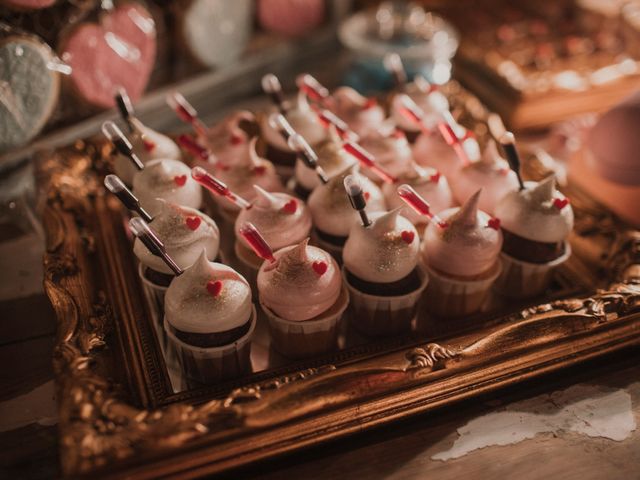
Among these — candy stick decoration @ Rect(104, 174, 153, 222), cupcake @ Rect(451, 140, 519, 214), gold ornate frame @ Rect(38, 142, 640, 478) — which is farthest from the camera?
cupcake @ Rect(451, 140, 519, 214)

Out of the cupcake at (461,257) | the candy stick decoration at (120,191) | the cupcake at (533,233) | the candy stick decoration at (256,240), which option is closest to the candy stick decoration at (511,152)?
the cupcake at (533,233)

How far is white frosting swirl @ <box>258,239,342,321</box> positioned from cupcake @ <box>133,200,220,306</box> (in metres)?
0.19

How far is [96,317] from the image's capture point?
142 centimetres

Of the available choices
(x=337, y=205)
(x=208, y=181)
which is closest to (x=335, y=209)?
(x=337, y=205)

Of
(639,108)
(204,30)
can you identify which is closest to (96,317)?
(204,30)

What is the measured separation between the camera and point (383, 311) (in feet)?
4.90

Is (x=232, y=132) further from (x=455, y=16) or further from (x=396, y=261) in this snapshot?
(x=455, y=16)

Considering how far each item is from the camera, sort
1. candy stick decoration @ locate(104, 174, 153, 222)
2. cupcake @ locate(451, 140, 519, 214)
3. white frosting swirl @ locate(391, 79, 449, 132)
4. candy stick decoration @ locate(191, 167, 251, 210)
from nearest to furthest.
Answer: candy stick decoration @ locate(104, 174, 153, 222) < candy stick decoration @ locate(191, 167, 251, 210) < cupcake @ locate(451, 140, 519, 214) < white frosting swirl @ locate(391, 79, 449, 132)

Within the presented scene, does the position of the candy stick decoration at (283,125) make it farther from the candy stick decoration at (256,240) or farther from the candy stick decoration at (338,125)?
the candy stick decoration at (256,240)

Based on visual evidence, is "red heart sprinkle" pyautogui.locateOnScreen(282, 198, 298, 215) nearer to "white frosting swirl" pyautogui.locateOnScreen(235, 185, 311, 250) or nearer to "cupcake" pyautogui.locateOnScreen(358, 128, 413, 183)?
"white frosting swirl" pyautogui.locateOnScreen(235, 185, 311, 250)

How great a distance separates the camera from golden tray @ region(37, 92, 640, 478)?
1154mm

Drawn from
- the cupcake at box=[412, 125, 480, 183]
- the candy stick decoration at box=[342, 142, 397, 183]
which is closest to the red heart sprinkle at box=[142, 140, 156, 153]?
the candy stick decoration at box=[342, 142, 397, 183]

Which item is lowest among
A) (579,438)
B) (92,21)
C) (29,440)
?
(29,440)

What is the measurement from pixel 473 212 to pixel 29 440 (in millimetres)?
1099
